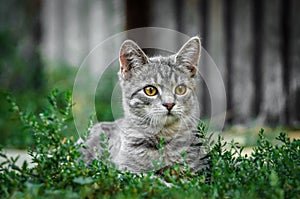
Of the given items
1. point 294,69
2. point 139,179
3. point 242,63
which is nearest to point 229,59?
point 242,63

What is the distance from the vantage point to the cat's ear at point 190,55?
353cm

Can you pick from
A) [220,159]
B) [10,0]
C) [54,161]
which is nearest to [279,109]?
[220,159]

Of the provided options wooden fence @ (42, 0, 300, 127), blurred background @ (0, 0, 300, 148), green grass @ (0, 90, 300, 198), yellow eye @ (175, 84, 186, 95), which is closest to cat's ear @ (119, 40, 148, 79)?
yellow eye @ (175, 84, 186, 95)

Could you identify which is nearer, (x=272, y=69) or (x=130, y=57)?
(x=130, y=57)

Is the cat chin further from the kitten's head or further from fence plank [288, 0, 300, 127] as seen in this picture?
fence plank [288, 0, 300, 127]

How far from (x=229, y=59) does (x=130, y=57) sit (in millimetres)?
3484

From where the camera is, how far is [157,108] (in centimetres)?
340

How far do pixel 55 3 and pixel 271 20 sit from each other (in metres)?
5.00

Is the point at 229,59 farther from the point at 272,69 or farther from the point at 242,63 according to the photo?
the point at 272,69

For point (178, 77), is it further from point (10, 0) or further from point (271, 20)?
point (10, 0)

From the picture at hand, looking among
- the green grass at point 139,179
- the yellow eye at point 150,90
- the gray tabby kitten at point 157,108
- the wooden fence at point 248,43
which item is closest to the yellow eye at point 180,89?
the gray tabby kitten at point 157,108

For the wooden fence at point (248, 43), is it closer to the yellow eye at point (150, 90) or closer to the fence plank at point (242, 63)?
the fence plank at point (242, 63)

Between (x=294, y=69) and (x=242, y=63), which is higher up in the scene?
(x=242, y=63)

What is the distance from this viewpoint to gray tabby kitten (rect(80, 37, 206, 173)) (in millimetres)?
3408
